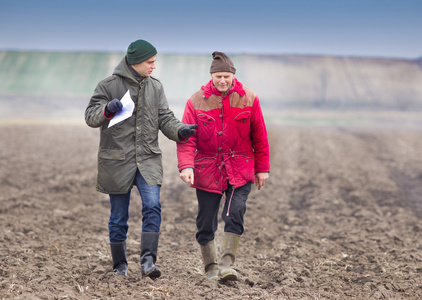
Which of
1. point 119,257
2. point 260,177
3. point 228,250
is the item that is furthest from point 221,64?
point 119,257

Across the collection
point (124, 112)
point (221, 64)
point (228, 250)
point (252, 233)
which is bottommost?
point (252, 233)

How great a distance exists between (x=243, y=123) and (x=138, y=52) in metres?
1.04

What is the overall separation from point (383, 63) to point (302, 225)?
32.8 m

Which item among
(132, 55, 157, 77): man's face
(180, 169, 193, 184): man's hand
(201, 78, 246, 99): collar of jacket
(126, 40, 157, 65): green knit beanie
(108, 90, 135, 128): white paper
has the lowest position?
(180, 169, 193, 184): man's hand

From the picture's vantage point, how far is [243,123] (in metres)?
4.42

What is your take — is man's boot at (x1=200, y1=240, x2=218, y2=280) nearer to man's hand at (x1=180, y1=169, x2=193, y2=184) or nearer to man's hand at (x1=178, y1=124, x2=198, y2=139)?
man's hand at (x1=180, y1=169, x2=193, y2=184)

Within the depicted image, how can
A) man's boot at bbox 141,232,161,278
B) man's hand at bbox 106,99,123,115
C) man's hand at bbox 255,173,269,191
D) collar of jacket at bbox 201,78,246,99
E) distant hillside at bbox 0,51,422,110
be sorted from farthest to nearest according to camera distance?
distant hillside at bbox 0,51,422,110, man's hand at bbox 255,173,269,191, collar of jacket at bbox 201,78,246,99, man's boot at bbox 141,232,161,278, man's hand at bbox 106,99,123,115

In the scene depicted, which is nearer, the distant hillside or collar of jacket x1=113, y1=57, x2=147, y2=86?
collar of jacket x1=113, y1=57, x2=147, y2=86

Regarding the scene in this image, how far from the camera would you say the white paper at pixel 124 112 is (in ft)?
13.3

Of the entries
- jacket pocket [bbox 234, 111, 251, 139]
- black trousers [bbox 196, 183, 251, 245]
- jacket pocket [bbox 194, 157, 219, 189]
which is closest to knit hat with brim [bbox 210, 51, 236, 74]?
jacket pocket [bbox 234, 111, 251, 139]

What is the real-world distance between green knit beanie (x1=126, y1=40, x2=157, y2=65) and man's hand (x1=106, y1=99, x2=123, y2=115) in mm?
430

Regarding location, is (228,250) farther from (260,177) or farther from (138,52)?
(138,52)

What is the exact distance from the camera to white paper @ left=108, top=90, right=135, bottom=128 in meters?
4.04

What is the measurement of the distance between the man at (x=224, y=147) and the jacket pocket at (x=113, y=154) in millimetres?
465
